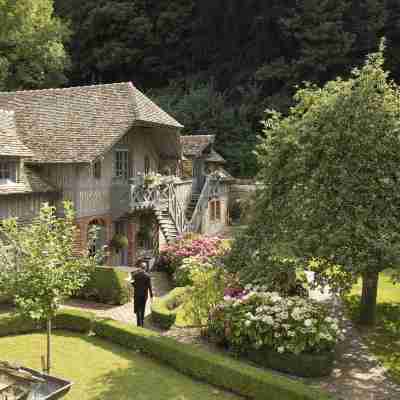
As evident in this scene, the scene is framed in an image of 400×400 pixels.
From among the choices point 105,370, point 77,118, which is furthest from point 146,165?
point 105,370

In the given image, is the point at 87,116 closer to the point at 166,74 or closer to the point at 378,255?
the point at 378,255

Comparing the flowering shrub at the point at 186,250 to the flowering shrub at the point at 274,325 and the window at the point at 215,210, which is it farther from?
the window at the point at 215,210

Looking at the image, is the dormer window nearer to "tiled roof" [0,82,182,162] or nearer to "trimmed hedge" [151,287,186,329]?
→ "tiled roof" [0,82,182,162]

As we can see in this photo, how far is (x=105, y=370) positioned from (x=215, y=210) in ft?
81.0

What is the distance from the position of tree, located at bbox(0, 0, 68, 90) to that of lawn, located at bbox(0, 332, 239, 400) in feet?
95.3

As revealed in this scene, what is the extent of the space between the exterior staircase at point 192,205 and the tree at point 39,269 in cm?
2023

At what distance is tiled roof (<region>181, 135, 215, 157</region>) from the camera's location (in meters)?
35.3

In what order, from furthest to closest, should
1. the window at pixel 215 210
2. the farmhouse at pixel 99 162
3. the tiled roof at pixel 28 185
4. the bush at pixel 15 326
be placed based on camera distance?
1. the window at pixel 215 210
2. the farmhouse at pixel 99 162
3. the tiled roof at pixel 28 185
4. the bush at pixel 15 326

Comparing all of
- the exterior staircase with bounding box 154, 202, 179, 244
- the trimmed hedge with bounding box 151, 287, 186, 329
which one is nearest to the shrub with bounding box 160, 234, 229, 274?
the exterior staircase with bounding box 154, 202, 179, 244

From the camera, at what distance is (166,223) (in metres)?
26.8

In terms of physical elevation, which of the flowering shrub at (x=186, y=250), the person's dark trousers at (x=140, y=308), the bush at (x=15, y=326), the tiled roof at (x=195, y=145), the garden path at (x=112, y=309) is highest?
the tiled roof at (x=195, y=145)

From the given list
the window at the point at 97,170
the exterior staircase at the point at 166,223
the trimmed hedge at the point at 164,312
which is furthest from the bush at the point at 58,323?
the exterior staircase at the point at 166,223

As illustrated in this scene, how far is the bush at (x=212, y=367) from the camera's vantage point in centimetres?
1120

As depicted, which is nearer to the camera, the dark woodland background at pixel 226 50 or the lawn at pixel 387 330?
the lawn at pixel 387 330
